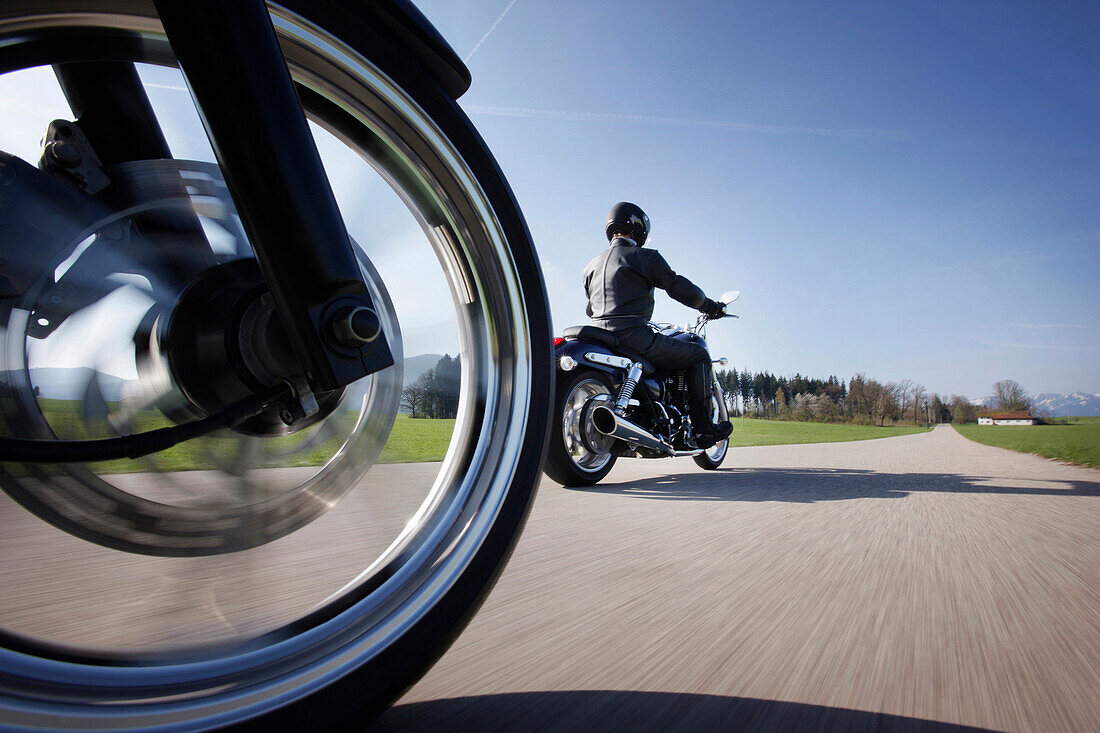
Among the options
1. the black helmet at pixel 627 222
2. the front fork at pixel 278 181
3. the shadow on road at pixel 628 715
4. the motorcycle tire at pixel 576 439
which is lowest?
the shadow on road at pixel 628 715

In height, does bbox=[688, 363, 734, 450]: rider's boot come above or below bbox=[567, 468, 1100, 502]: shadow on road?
above

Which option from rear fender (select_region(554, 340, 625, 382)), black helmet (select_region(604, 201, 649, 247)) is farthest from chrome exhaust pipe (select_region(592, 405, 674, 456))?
black helmet (select_region(604, 201, 649, 247))

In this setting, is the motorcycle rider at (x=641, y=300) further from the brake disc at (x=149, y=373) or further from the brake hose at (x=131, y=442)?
the brake hose at (x=131, y=442)

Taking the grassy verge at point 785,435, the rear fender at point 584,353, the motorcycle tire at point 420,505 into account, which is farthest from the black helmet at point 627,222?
the grassy verge at point 785,435

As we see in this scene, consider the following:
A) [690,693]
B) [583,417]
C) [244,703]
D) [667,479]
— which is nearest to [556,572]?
[690,693]

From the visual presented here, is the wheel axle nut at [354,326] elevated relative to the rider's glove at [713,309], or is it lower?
lower

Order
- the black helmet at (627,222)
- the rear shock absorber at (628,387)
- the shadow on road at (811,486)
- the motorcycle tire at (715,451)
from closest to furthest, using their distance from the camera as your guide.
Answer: the shadow on road at (811,486), the rear shock absorber at (628,387), the black helmet at (627,222), the motorcycle tire at (715,451)

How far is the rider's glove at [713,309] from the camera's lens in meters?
4.50

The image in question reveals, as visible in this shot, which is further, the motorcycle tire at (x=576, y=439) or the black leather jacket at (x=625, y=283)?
the black leather jacket at (x=625, y=283)

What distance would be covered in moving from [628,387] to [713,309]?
4.32 ft

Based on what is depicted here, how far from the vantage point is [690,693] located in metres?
0.93

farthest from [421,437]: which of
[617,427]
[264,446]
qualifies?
[617,427]

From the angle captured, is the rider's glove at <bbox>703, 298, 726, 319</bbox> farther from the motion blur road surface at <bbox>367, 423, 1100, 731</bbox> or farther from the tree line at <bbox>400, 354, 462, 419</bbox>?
the tree line at <bbox>400, 354, 462, 419</bbox>

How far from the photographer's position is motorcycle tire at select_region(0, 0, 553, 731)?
0.61 meters
